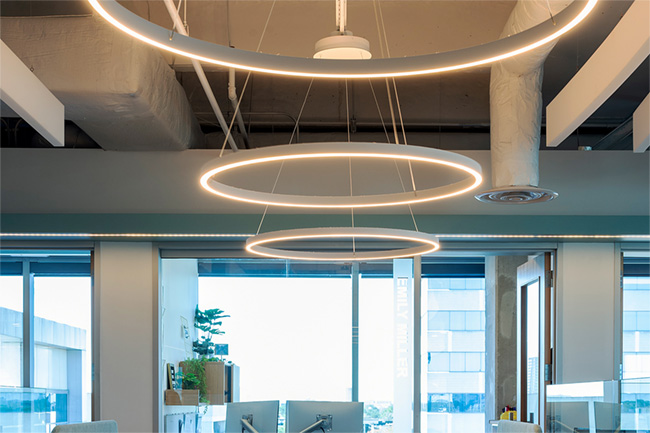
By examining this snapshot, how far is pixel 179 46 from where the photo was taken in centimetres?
276

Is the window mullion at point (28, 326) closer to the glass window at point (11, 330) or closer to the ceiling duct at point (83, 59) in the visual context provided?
the glass window at point (11, 330)

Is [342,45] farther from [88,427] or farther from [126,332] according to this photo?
[126,332]

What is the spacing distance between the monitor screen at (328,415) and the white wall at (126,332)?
225 centimetres

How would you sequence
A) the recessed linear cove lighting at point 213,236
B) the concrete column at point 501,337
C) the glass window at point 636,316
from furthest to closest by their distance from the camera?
the concrete column at point 501,337 < the glass window at point 636,316 < the recessed linear cove lighting at point 213,236

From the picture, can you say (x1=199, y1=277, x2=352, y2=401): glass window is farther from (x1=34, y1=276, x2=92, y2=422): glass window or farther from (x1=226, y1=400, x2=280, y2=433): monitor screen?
(x1=226, y1=400, x2=280, y2=433): monitor screen

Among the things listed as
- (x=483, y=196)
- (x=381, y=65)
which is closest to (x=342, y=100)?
(x=483, y=196)

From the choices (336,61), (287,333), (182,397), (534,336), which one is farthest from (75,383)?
(336,61)

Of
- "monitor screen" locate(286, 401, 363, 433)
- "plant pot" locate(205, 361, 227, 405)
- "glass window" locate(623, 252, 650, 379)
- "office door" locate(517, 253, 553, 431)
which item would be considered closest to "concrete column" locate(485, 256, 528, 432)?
"office door" locate(517, 253, 553, 431)

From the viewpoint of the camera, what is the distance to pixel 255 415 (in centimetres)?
612

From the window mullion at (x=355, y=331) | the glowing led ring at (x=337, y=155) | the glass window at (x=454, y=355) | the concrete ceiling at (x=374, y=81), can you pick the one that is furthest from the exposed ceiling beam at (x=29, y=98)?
the glass window at (x=454, y=355)

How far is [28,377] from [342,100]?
451 cm

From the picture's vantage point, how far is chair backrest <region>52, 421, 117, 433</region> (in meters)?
5.80

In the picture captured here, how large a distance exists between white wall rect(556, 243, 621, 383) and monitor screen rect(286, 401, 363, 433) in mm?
2868

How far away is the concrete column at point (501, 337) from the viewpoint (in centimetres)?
1091
